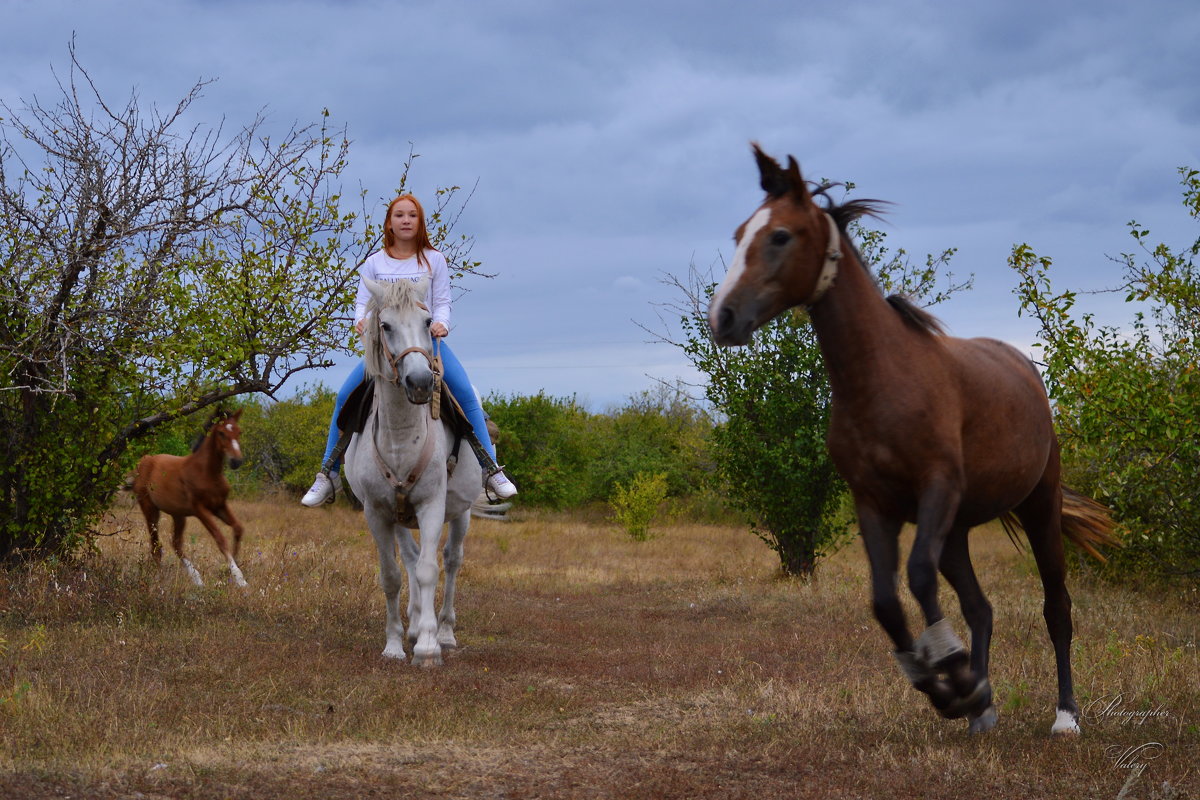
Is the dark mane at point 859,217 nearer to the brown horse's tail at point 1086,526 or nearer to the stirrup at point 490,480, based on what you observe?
the brown horse's tail at point 1086,526

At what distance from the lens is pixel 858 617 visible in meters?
11.9

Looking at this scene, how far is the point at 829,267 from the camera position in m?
4.99

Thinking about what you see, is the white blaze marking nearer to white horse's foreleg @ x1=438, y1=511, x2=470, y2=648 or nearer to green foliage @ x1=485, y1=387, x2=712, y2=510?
white horse's foreleg @ x1=438, y1=511, x2=470, y2=648

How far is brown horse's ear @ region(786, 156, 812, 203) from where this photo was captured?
4.88 meters

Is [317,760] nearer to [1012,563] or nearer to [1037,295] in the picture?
[1037,295]

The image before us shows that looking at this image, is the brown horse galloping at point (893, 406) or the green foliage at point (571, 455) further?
the green foliage at point (571, 455)

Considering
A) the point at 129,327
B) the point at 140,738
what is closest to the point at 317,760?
the point at 140,738

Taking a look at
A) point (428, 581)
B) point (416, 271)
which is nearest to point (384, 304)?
point (416, 271)

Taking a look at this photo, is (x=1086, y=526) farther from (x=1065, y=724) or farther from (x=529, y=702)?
(x=529, y=702)

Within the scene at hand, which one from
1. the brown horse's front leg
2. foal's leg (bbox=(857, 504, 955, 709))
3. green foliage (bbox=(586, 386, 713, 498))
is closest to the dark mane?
foal's leg (bbox=(857, 504, 955, 709))

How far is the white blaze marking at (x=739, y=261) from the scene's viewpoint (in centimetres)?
465

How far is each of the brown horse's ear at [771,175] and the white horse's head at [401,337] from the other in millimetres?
2985

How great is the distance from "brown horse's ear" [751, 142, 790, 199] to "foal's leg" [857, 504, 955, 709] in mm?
1648

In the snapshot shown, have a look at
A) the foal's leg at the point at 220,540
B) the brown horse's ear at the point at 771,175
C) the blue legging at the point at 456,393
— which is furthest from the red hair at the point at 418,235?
the foal's leg at the point at 220,540
